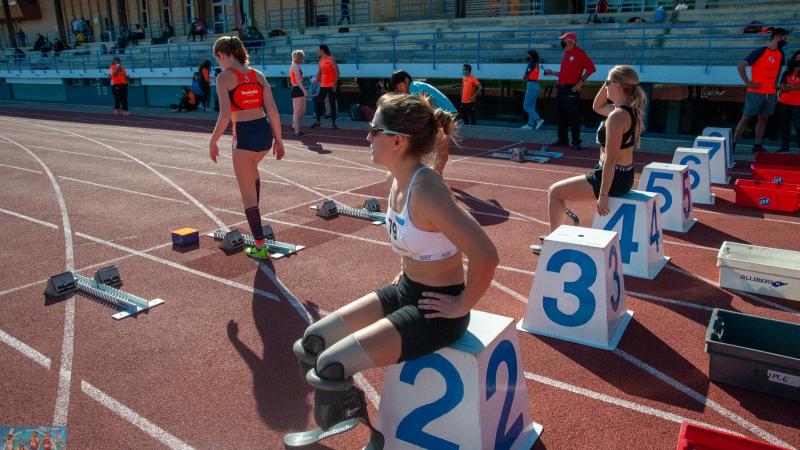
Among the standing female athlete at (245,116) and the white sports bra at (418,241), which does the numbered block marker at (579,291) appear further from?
the standing female athlete at (245,116)

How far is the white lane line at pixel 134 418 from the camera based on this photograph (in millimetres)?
3209

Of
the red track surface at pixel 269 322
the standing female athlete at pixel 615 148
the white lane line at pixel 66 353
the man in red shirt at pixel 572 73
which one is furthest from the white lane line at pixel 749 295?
the man in red shirt at pixel 572 73

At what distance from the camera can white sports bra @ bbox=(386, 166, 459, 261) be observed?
2.71m

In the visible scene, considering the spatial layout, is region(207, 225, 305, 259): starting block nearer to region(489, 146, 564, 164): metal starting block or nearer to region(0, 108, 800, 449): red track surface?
region(0, 108, 800, 449): red track surface

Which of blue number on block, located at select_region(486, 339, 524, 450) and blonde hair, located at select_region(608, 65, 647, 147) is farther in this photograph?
blonde hair, located at select_region(608, 65, 647, 147)

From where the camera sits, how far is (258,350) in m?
4.20

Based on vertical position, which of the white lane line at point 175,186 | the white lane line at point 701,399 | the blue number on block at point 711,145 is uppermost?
the blue number on block at point 711,145

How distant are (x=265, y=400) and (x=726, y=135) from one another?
9613 mm

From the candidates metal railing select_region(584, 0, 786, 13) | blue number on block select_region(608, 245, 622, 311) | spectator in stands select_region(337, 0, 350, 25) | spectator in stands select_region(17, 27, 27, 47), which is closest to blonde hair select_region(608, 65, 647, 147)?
blue number on block select_region(608, 245, 622, 311)

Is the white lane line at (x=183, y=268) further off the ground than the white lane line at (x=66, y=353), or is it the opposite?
the white lane line at (x=183, y=268)

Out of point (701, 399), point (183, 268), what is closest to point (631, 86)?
point (701, 399)

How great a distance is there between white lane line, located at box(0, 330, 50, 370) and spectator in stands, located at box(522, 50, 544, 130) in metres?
12.2

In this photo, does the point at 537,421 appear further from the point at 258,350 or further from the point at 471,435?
the point at 258,350

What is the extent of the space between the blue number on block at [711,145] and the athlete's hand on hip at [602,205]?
196 inches
